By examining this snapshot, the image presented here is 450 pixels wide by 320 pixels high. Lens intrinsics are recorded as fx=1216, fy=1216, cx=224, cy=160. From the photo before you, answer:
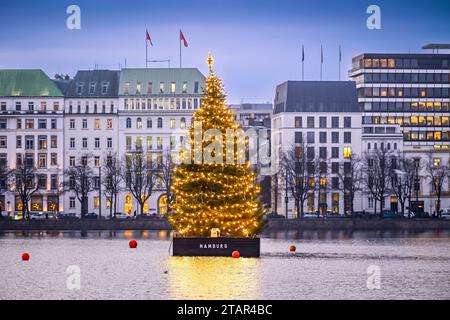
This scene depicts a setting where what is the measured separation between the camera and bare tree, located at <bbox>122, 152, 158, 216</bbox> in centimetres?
14995

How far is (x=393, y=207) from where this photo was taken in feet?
582

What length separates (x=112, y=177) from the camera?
15462 cm

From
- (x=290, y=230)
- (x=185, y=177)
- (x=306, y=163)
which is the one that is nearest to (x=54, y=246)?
(x=185, y=177)

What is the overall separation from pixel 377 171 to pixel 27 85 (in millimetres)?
51051

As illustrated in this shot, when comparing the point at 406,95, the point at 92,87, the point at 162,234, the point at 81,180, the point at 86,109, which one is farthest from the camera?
the point at 406,95

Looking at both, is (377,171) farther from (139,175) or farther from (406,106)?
(406,106)

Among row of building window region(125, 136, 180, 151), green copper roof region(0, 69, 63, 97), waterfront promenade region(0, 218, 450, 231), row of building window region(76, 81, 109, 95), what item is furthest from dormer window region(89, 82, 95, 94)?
waterfront promenade region(0, 218, 450, 231)

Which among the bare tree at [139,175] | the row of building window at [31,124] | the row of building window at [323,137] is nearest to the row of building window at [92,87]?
the row of building window at [31,124]

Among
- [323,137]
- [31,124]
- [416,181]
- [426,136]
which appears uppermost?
[31,124]

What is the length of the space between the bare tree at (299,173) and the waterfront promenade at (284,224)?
340 inches

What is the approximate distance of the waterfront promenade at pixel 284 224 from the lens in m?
136

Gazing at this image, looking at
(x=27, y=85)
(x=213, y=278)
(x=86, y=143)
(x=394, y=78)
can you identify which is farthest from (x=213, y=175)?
(x=394, y=78)

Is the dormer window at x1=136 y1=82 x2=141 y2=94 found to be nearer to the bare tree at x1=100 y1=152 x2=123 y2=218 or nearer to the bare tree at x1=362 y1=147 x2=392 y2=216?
the bare tree at x1=100 y1=152 x2=123 y2=218

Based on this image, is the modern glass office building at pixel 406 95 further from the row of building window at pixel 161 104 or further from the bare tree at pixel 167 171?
the bare tree at pixel 167 171
